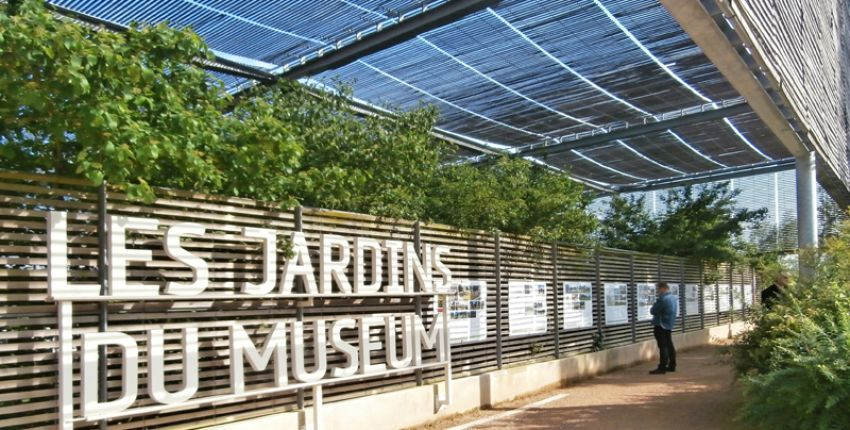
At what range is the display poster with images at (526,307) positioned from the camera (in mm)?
12641

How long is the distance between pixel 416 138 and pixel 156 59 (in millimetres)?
4915

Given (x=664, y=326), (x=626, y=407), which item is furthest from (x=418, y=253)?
(x=664, y=326)

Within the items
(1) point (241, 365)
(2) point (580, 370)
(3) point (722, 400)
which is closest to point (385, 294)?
(1) point (241, 365)

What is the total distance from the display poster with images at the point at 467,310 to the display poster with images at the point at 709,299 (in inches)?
562

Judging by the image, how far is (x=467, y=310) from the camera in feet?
37.6

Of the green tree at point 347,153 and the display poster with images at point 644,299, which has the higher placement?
the green tree at point 347,153

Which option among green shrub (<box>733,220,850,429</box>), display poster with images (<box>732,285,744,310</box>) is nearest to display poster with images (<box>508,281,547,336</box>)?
green shrub (<box>733,220,850,429</box>)

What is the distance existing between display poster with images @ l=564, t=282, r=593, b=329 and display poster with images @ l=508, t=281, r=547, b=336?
0.97m

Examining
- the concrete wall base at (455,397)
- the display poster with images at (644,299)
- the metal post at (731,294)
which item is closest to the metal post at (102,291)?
the concrete wall base at (455,397)

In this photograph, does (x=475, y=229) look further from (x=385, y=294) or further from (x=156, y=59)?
(x=156, y=59)

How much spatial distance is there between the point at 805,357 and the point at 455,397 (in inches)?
180

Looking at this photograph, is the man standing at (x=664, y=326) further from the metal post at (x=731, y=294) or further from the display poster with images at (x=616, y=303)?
the metal post at (x=731, y=294)

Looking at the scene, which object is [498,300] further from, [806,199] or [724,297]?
[724,297]

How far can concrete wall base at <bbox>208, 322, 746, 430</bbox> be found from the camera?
331 inches
